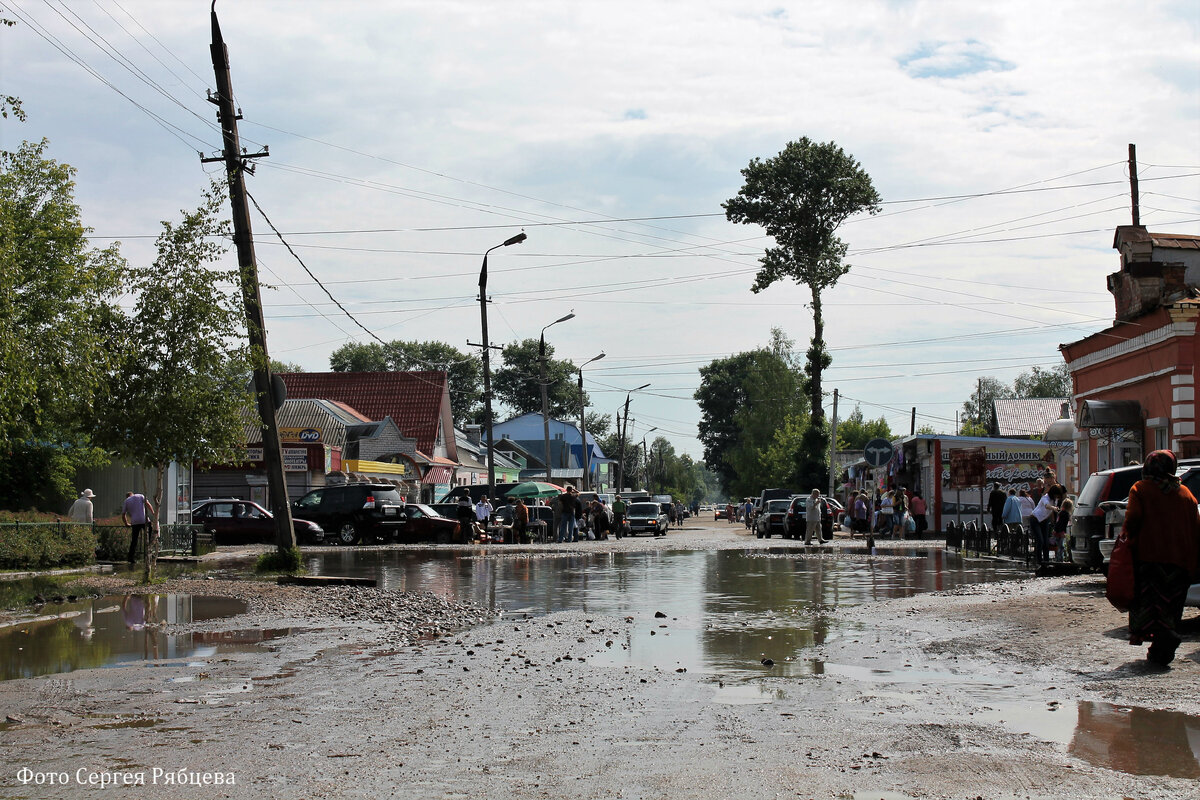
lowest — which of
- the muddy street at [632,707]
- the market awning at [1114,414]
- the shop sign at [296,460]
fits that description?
the muddy street at [632,707]

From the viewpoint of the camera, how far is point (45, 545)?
72.5ft

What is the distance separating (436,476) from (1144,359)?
48.6m

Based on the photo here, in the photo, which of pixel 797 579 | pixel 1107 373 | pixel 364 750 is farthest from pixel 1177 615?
pixel 1107 373

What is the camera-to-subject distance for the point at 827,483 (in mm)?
63625

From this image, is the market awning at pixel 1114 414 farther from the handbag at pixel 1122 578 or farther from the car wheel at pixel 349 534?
the car wheel at pixel 349 534

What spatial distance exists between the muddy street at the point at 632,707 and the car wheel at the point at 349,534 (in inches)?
922

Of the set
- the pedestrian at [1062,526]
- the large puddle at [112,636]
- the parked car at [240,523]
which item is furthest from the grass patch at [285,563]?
the parked car at [240,523]

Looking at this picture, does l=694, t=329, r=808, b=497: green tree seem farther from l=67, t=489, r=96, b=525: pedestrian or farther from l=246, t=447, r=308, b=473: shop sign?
l=67, t=489, r=96, b=525: pedestrian

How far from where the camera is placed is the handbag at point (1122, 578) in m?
10.4

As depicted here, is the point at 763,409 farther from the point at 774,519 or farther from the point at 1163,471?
the point at 1163,471

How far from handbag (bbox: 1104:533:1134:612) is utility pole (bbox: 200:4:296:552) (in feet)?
50.0

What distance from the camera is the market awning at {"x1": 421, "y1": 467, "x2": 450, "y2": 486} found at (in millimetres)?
67500

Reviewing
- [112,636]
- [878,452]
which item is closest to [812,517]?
[878,452]

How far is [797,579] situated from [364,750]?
611 inches
